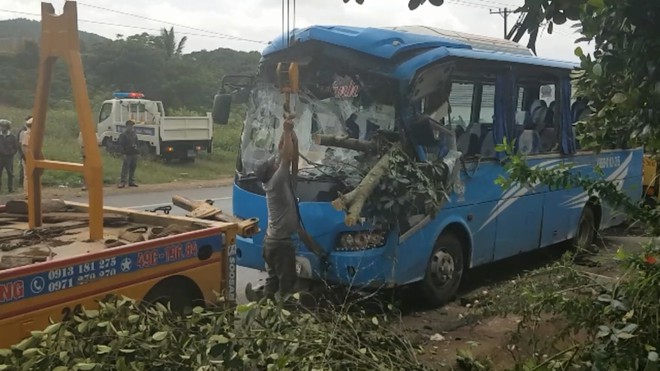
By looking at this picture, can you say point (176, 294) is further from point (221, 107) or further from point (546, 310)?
point (221, 107)

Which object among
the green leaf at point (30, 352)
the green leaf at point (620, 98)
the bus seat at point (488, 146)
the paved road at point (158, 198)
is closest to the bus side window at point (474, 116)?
the bus seat at point (488, 146)

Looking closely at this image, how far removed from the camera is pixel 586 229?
10.4 meters

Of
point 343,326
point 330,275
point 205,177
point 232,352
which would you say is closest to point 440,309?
point 330,275

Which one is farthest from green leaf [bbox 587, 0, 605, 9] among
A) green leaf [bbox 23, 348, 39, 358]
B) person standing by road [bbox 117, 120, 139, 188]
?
person standing by road [bbox 117, 120, 139, 188]

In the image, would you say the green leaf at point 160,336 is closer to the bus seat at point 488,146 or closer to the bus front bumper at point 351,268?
the bus front bumper at point 351,268

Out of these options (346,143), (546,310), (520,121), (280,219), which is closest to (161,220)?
(280,219)

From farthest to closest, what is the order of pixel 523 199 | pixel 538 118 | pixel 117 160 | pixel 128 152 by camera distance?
pixel 117 160, pixel 128 152, pixel 538 118, pixel 523 199

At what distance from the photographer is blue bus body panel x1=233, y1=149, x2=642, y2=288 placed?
21.8 ft

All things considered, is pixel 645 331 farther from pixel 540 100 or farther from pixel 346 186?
pixel 540 100

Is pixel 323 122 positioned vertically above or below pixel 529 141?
above

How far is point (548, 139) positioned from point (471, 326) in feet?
11.0

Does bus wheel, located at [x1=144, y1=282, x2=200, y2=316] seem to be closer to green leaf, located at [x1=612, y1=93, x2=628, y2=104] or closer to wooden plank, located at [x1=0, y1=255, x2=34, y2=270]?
wooden plank, located at [x1=0, y1=255, x2=34, y2=270]

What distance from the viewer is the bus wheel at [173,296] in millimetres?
4839

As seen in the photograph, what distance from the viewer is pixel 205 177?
23500 mm
